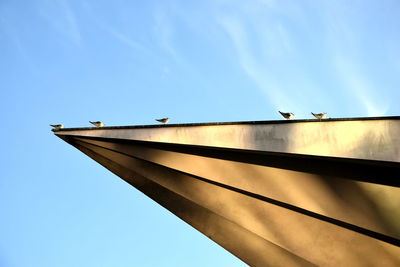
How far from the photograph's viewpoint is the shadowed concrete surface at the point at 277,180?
28.4 ft

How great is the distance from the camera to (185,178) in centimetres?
1273

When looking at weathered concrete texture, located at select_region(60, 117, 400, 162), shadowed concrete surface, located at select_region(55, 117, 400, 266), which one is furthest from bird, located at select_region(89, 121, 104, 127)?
weathered concrete texture, located at select_region(60, 117, 400, 162)

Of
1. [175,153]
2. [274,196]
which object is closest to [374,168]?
[274,196]

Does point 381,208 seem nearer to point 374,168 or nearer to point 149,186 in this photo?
point 374,168

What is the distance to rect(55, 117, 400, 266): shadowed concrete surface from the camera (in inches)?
341

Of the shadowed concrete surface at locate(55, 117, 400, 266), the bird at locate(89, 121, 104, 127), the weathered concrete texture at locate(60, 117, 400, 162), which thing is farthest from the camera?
the bird at locate(89, 121, 104, 127)

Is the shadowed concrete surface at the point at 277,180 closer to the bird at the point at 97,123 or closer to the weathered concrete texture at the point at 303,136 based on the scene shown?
the weathered concrete texture at the point at 303,136

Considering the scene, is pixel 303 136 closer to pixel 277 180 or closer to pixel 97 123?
pixel 277 180

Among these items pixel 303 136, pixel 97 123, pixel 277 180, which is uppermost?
pixel 97 123

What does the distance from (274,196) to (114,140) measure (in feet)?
16.4

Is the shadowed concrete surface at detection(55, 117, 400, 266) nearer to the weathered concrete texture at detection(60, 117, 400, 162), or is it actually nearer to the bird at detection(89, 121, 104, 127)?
the weathered concrete texture at detection(60, 117, 400, 162)

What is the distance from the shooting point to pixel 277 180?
10312 mm

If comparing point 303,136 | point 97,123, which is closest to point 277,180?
point 303,136

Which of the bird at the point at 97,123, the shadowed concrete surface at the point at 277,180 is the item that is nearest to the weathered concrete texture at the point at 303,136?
the shadowed concrete surface at the point at 277,180
